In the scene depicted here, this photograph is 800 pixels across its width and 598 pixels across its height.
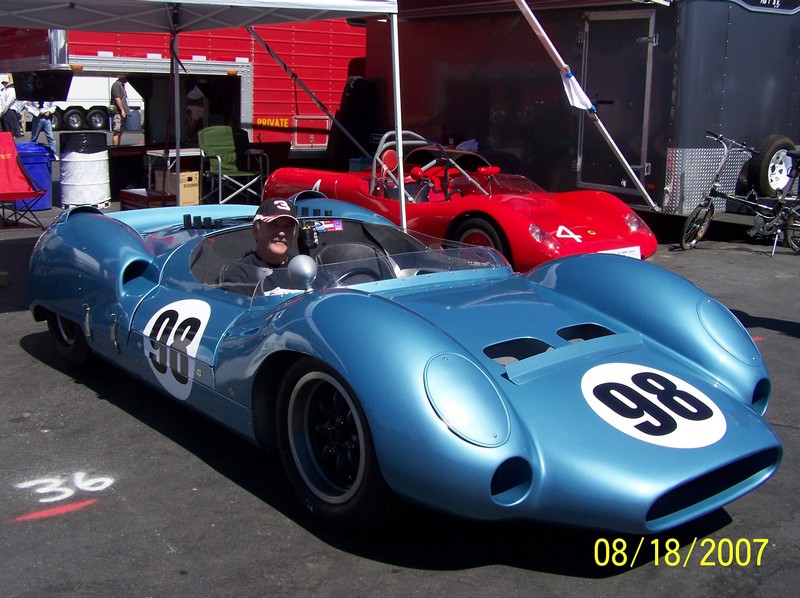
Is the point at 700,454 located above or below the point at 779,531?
above

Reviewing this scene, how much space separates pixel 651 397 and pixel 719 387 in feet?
1.34

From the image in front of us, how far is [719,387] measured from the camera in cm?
314

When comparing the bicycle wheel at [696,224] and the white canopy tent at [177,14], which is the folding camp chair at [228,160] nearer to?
the white canopy tent at [177,14]

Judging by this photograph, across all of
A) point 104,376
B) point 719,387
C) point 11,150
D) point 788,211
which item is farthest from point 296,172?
point 719,387

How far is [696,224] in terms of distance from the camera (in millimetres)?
8961

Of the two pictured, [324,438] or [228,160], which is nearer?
[324,438]

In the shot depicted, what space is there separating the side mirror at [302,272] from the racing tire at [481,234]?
339 centimetres

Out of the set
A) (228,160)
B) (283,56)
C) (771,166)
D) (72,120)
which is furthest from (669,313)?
(72,120)

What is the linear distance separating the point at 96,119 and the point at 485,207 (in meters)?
21.0

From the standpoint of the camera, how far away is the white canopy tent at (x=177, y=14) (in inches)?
234

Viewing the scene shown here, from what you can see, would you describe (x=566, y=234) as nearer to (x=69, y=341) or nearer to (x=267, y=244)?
(x=267, y=244)

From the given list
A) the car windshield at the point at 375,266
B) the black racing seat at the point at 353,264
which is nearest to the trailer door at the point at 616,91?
the car windshield at the point at 375,266

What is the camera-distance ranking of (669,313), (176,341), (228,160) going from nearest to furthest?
(669,313) → (176,341) → (228,160)

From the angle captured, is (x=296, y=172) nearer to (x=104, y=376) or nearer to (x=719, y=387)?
(x=104, y=376)
